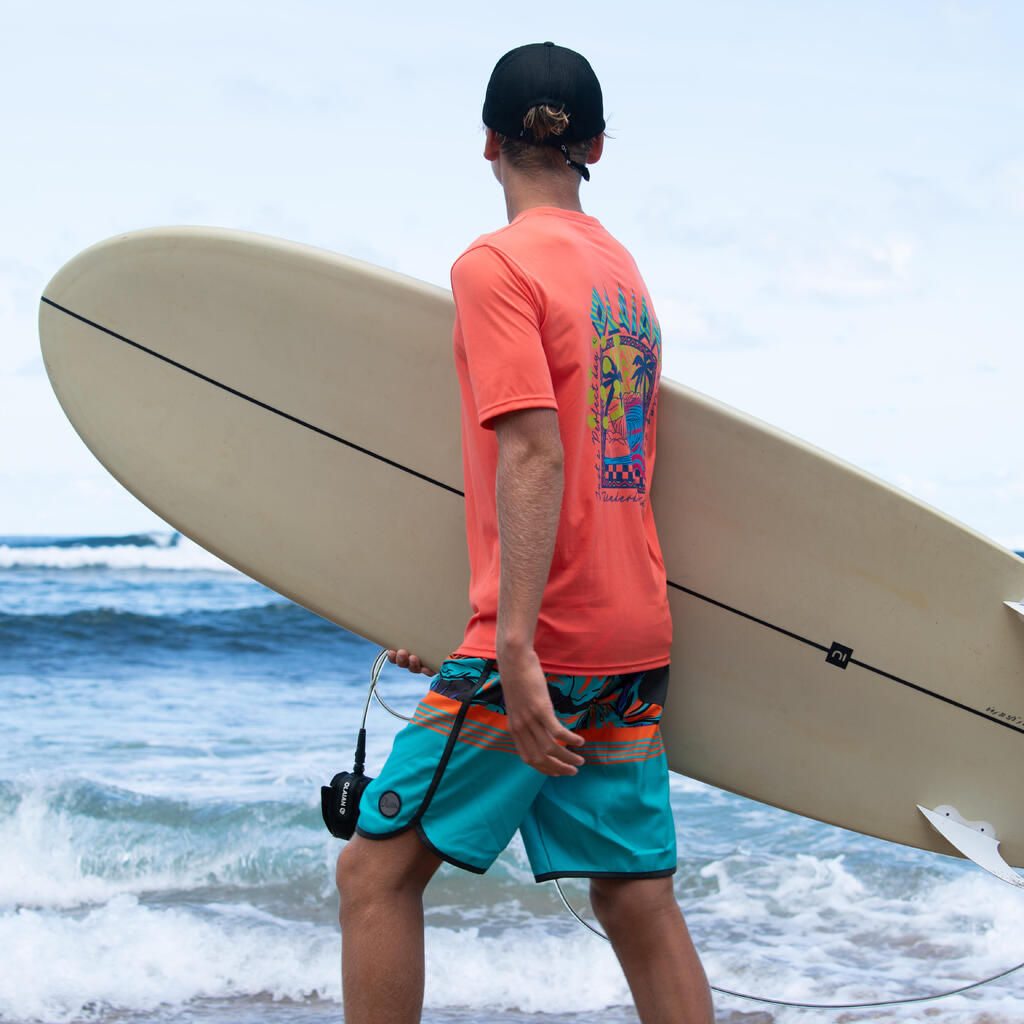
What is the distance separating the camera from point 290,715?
21.0 feet

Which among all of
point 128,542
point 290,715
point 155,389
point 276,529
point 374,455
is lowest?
point 290,715

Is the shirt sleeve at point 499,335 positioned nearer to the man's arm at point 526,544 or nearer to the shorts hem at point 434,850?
the man's arm at point 526,544

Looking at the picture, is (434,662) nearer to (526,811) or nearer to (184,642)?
(526,811)

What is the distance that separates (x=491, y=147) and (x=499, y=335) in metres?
0.40

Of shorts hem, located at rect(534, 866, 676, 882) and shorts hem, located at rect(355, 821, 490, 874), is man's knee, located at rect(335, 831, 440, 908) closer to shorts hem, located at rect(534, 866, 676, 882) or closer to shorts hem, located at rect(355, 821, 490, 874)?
shorts hem, located at rect(355, 821, 490, 874)

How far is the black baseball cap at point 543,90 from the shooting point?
146 cm

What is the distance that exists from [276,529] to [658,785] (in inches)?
39.0

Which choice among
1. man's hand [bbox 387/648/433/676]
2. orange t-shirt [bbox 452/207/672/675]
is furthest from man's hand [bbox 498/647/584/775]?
man's hand [bbox 387/648/433/676]

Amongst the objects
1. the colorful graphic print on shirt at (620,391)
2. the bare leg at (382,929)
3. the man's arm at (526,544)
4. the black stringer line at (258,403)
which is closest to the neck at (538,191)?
the colorful graphic print on shirt at (620,391)

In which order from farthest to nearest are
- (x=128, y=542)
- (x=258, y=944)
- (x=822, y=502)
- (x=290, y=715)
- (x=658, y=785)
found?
(x=128, y=542)
(x=290, y=715)
(x=258, y=944)
(x=822, y=502)
(x=658, y=785)

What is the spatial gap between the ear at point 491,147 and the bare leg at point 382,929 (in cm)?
96

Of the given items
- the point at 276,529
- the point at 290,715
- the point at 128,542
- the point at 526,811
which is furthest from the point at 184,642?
the point at 526,811

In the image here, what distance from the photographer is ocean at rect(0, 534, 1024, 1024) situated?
2.66 meters

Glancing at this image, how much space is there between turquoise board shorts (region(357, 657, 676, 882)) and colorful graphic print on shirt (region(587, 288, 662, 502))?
28cm
